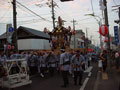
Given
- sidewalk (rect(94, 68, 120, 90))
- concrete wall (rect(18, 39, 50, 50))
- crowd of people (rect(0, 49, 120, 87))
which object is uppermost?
concrete wall (rect(18, 39, 50, 50))

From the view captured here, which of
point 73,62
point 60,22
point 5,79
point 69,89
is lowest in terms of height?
point 69,89

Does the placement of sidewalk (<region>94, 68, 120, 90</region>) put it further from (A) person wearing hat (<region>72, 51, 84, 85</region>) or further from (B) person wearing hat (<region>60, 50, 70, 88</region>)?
(B) person wearing hat (<region>60, 50, 70, 88</region>)

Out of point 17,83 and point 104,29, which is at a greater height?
point 104,29

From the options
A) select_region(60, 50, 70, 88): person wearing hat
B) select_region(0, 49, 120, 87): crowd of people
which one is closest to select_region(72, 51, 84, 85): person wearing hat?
select_region(0, 49, 120, 87): crowd of people

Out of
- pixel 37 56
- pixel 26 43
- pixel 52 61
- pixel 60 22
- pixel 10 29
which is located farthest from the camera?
pixel 26 43

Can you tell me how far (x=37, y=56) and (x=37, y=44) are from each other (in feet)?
57.9

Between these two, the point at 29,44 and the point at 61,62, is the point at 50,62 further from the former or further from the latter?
the point at 29,44

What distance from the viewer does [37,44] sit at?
30766 mm

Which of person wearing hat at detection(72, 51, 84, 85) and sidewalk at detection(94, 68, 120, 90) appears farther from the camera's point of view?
person wearing hat at detection(72, 51, 84, 85)

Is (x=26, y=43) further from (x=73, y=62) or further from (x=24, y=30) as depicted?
(x=73, y=62)

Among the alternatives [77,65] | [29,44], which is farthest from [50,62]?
[29,44]

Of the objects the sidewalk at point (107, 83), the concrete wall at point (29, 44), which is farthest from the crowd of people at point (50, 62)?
the concrete wall at point (29, 44)

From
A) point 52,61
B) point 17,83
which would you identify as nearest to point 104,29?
point 52,61

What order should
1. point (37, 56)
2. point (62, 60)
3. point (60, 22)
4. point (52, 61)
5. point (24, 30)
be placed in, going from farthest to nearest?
point (24, 30), point (60, 22), point (37, 56), point (52, 61), point (62, 60)
